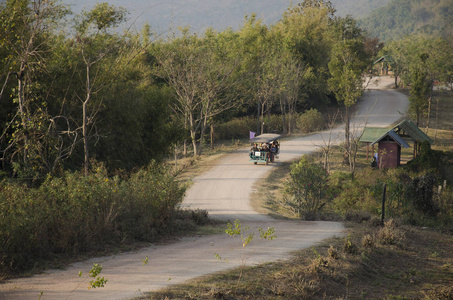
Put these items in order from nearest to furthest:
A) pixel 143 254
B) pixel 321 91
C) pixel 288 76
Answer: pixel 143 254, pixel 288 76, pixel 321 91

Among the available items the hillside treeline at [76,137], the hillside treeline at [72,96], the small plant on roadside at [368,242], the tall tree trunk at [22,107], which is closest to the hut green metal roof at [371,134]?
the hillside treeline at [76,137]

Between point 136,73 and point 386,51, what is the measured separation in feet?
230

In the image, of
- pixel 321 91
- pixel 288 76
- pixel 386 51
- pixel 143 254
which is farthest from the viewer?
pixel 386 51

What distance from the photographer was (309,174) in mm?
17938

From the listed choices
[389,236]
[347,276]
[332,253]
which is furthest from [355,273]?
[389,236]

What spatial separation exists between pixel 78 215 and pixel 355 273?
559 cm

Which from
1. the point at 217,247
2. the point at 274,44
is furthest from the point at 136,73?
the point at 274,44

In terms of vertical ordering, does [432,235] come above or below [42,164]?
below

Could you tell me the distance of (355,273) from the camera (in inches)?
382

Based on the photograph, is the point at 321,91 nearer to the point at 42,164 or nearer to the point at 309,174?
the point at 309,174

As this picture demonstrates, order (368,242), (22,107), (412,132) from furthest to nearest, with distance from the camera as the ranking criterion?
(412,132), (22,107), (368,242)

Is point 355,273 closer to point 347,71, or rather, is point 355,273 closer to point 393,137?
point 393,137

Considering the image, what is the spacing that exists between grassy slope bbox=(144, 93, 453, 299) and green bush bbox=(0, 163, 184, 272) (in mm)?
2720

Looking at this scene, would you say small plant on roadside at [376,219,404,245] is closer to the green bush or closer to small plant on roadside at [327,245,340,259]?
small plant on roadside at [327,245,340,259]
